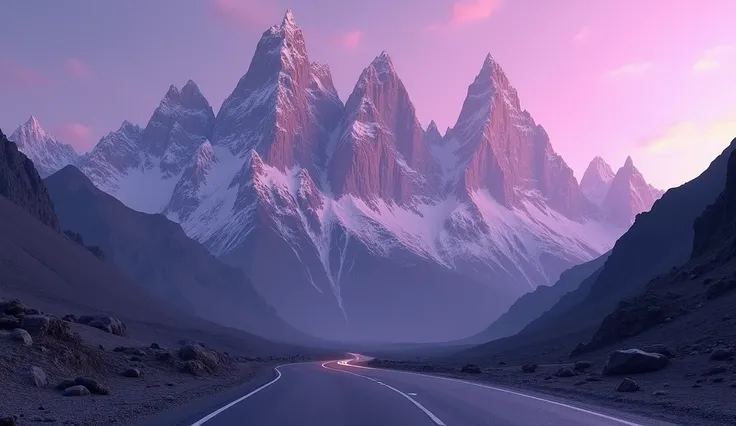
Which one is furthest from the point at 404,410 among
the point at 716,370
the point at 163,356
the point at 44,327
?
the point at 163,356

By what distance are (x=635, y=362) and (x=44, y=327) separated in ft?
80.4

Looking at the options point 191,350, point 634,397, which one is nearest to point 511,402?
point 634,397

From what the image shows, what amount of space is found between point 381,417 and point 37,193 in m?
122

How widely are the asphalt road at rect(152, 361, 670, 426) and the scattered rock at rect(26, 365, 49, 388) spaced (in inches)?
224

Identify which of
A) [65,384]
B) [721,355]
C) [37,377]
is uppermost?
[721,355]

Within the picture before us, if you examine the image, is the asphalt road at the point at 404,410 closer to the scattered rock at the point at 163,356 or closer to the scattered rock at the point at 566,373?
the scattered rock at the point at 566,373

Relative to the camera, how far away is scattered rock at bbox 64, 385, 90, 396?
2423cm

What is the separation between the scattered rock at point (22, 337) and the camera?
27109mm

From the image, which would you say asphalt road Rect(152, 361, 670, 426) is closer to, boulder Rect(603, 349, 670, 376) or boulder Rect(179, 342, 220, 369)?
boulder Rect(603, 349, 670, 376)

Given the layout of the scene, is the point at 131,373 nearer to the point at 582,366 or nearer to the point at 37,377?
the point at 37,377

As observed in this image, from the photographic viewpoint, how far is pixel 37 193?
129 metres

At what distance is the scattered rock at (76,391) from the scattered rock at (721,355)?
966 inches

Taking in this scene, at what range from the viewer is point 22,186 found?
12406 centimetres

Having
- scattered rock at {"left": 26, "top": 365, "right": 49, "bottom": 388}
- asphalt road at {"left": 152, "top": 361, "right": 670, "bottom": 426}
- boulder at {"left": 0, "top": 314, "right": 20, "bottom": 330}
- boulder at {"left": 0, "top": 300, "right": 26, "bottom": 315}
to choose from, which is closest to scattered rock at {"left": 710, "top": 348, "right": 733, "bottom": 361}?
asphalt road at {"left": 152, "top": 361, "right": 670, "bottom": 426}
